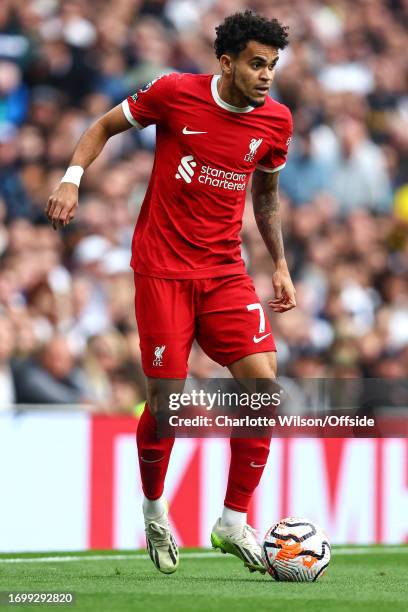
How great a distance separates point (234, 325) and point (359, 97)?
892 cm

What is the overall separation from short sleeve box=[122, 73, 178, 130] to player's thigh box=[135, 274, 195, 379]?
0.74m

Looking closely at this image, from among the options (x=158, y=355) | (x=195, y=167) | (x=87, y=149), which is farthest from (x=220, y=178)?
(x=158, y=355)

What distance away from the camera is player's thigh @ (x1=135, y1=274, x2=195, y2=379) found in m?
6.27

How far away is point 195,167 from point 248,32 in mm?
657

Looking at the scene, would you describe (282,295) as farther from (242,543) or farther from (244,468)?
(242,543)

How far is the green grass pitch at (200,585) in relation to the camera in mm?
5227

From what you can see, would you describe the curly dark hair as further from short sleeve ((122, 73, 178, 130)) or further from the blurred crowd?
the blurred crowd

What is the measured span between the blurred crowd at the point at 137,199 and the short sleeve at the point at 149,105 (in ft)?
11.6

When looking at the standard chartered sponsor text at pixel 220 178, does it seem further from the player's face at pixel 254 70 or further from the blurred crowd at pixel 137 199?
the blurred crowd at pixel 137 199

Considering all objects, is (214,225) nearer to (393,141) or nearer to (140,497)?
(140,497)

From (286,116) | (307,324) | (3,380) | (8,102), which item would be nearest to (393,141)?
(307,324)

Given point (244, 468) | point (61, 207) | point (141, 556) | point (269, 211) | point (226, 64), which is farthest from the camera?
point (141, 556)

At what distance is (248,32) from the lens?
6.11 meters

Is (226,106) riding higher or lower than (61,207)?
higher
